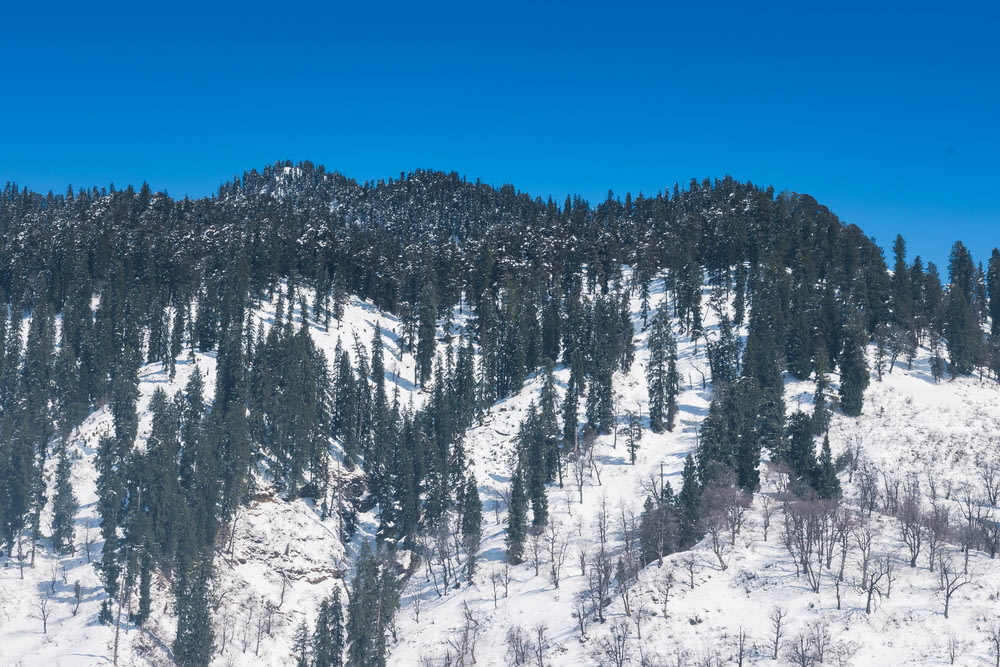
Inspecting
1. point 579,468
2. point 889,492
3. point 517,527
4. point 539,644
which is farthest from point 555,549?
point 889,492

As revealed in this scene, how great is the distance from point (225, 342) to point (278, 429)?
17592mm

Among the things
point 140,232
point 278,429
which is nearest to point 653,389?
point 278,429

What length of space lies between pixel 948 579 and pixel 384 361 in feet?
298

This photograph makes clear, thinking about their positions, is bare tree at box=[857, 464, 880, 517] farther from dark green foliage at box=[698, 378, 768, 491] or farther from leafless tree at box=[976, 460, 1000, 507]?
leafless tree at box=[976, 460, 1000, 507]

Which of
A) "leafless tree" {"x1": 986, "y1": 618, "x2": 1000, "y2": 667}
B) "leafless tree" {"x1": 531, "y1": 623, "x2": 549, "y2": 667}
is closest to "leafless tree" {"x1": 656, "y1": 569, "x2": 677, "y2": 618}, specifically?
"leafless tree" {"x1": 531, "y1": 623, "x2": 549, "y2": 667}

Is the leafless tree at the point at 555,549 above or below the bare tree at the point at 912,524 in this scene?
below

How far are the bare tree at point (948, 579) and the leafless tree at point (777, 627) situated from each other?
1274 centimetres

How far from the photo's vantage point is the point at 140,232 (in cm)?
15562

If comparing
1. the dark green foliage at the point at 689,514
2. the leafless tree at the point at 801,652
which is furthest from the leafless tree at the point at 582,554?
the leafless tree at the point at 801,652

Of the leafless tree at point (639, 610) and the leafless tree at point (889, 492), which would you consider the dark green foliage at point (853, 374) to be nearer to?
the leafless tree at point (889, 492)

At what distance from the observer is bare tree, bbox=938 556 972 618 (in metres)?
72.1

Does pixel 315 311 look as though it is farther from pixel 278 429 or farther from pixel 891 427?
pixel 891 427

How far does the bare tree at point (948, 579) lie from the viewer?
237 feet

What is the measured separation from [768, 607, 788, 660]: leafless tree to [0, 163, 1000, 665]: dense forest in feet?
48.4
